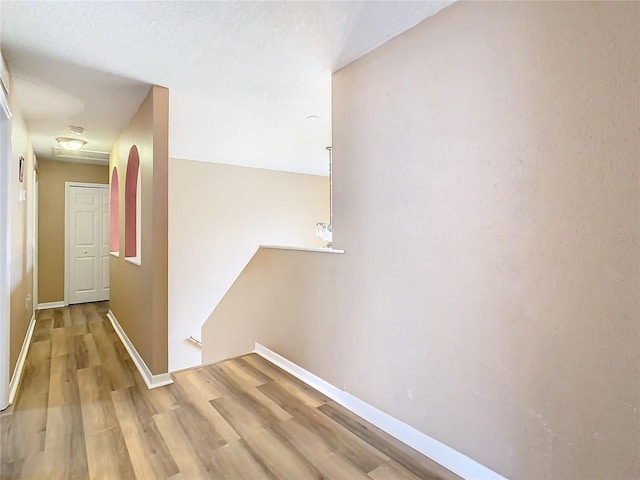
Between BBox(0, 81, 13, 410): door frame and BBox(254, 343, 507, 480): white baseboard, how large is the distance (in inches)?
79.9

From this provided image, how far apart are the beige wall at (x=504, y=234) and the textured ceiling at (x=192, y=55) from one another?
339 millimetres

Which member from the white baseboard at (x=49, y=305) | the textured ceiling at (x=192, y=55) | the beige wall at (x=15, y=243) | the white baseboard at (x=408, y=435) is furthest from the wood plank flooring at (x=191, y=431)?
the white baseboard at (x=49, y=305)

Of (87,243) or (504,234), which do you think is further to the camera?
(87,243)

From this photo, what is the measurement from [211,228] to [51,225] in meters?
2.59

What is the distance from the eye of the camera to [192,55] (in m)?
2.10

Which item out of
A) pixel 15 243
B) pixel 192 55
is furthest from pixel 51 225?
pixel 192 55

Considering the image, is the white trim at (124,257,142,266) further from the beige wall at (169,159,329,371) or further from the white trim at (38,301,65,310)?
the white trim at (38,301,65,310)

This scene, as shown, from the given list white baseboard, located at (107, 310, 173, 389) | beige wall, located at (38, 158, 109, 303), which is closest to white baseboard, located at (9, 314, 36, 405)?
white baseboard, located at (107, 310, 173, 389)

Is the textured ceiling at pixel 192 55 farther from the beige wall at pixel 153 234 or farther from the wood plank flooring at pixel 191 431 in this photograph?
the wood plank flooring at pixel 191 431

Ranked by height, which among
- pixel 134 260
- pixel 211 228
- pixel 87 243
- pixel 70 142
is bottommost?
pixel 134 260

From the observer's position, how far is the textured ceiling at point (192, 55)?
1.67 meters

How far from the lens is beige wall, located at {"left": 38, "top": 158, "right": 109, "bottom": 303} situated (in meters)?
5.01

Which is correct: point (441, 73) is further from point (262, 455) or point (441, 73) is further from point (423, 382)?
point (262, 455)

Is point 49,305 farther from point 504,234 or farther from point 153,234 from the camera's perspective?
point 504,234
